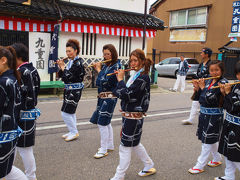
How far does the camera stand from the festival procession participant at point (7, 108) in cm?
214

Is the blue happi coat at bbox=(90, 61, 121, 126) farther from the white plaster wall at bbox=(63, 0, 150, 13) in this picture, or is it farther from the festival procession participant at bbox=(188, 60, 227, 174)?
the white plaster wall at bbox=(63, 0, 150, 13)

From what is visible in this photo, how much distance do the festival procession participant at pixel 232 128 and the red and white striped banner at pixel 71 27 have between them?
7926mm

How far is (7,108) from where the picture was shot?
2.18 meters

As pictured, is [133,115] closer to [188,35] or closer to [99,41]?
[99,41]

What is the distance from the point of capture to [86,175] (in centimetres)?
340

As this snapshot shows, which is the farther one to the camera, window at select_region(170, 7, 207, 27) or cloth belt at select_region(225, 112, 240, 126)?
window at select_region(170, 7, 207, 27)

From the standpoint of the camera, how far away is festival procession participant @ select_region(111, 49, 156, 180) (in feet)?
9.51

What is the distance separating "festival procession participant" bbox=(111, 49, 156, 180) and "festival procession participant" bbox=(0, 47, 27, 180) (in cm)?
119

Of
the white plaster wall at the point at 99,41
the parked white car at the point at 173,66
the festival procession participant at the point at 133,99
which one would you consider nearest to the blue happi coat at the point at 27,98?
the festival procession participant at the point at 133,99

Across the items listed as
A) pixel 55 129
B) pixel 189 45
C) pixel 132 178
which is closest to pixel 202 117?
pixel 132 178

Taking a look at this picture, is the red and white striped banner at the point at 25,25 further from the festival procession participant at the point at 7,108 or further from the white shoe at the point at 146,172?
the white shoe at the point at 146,172

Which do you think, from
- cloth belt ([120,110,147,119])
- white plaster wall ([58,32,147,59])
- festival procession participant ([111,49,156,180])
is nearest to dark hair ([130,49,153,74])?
festival procession participant ([111,49,156,180])

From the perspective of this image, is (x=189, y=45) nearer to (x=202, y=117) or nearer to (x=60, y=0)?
(x=60, y=0)

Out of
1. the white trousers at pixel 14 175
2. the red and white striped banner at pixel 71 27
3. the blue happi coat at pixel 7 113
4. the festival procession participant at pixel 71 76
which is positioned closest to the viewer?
the blue happi coat at pixel 7 113
